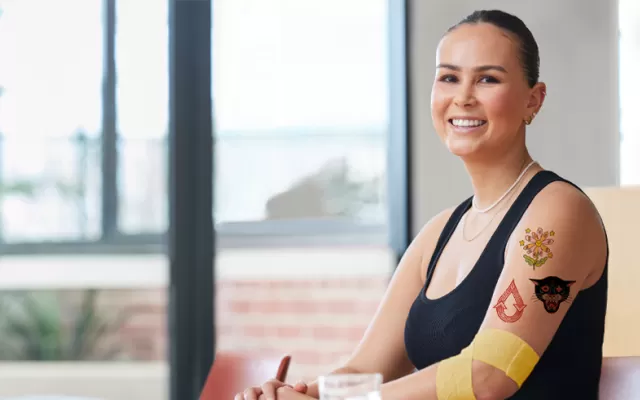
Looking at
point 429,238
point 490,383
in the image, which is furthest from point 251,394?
point 429,238

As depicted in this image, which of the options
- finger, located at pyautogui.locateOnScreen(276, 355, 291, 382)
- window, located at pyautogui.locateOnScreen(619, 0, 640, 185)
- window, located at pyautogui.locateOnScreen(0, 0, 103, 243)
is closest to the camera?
finger, located at pyautogui.locateOnScreen(276, 355, 291, 382)

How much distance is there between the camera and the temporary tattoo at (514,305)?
1527 millimetres

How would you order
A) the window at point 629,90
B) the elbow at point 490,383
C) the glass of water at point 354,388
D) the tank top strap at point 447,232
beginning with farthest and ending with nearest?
1. the window at point 629,90
2. the tank top strap at point 447,232
3. the elbow at point 490,383
4. the glass of water at point 354,388

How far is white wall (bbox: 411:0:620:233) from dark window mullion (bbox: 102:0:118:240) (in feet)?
5.61

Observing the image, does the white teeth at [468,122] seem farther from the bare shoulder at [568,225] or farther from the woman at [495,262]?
the bare shoulder at [568,225]

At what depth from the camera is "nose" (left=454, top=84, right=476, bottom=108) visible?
5.63 feet

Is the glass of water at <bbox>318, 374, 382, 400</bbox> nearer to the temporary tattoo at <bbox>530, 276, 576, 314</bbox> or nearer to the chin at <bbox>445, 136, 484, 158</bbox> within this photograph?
the temporary tattoo at <bbox>530, 276, 576, 314</bbox>

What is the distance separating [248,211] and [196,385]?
1104 mm

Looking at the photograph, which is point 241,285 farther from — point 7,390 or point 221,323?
point 7,390

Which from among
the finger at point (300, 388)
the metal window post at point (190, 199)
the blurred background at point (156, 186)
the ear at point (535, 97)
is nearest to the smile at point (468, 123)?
the ear at point (535, 97)

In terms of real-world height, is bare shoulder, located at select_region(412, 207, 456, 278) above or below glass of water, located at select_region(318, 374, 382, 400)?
above

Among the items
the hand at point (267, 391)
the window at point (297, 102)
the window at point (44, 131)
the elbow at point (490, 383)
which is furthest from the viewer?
the window at point (44, 131)

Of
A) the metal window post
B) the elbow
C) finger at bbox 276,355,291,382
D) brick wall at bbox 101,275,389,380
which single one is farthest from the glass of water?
brick wall at bbox 101,275,389,380

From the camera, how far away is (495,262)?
163 centimetres
